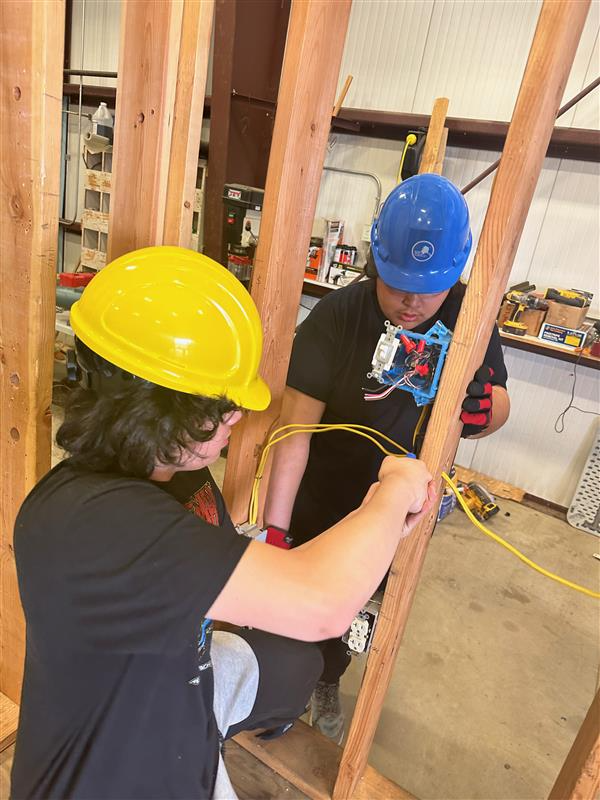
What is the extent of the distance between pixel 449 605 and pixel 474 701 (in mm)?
531

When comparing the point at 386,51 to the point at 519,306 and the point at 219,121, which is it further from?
the point at 519,306

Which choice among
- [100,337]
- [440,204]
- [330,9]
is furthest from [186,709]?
[330,9]

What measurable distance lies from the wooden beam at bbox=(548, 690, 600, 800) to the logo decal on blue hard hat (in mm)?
906

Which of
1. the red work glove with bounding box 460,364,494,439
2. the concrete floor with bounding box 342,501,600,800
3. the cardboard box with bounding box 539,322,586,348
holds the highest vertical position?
the red work glove with bounding box 460,364,494,439

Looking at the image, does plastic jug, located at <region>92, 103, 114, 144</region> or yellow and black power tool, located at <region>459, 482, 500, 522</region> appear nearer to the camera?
yellow and black power tool, located at <region>459, 482, 500, 522</region>

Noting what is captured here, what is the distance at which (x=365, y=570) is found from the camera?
0.80m

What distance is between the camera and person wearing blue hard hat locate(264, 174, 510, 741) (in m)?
1.12

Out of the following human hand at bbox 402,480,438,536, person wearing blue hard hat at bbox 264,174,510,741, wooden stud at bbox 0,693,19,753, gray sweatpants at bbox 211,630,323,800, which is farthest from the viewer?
wooden stud at bbox 0,693,19,753

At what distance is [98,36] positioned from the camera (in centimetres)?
476

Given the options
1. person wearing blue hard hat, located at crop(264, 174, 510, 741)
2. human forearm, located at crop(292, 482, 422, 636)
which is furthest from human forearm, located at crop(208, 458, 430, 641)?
person wearing blue hard hat, located at crop(264, 174, 510, 741)

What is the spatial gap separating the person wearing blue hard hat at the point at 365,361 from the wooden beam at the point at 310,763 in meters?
0.25

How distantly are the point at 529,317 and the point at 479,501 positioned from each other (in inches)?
46.0

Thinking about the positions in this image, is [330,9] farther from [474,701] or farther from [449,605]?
[449,605]

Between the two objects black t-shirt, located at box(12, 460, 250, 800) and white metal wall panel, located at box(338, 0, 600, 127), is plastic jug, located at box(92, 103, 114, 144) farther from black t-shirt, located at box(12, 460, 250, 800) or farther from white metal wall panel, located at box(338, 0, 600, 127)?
black t-shirt, located at box(12, 460, 250, 800)
